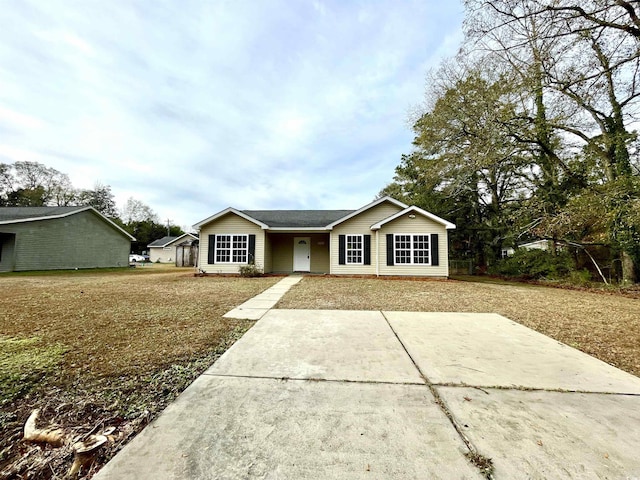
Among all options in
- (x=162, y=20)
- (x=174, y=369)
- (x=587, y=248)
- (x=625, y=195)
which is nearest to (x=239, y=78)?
(x=162, y=20)

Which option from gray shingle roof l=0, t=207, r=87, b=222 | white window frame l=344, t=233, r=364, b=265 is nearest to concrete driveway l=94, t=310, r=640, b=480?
white window frame l=344, t=233, r=364, b=265

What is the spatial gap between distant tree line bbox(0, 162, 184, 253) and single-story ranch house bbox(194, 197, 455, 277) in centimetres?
2315

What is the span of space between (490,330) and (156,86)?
14770 mm

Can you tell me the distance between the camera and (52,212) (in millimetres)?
16109

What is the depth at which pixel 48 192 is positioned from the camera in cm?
3359

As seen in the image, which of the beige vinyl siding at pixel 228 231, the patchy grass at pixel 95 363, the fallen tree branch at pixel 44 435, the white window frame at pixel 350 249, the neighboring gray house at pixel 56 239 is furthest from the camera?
the neighboring gray house at pixel 56 239

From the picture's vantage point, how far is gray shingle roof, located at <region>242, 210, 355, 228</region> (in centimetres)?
1363

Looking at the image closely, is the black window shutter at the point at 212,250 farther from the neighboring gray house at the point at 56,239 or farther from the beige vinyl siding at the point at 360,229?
the neighboring gray house at the point at 56,239

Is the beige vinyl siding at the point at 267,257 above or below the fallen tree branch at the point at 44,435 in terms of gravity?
above

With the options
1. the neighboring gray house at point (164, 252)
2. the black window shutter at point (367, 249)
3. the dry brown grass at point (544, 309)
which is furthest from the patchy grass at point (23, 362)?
the neighboring gray house at point (164, 252)

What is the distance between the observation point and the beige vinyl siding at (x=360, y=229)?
502 inches

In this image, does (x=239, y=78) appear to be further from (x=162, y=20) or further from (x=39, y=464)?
(x=39, y=464)

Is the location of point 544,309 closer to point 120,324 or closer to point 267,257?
point 120,324

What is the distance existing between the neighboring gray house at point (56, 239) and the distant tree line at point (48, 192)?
39.3ft
